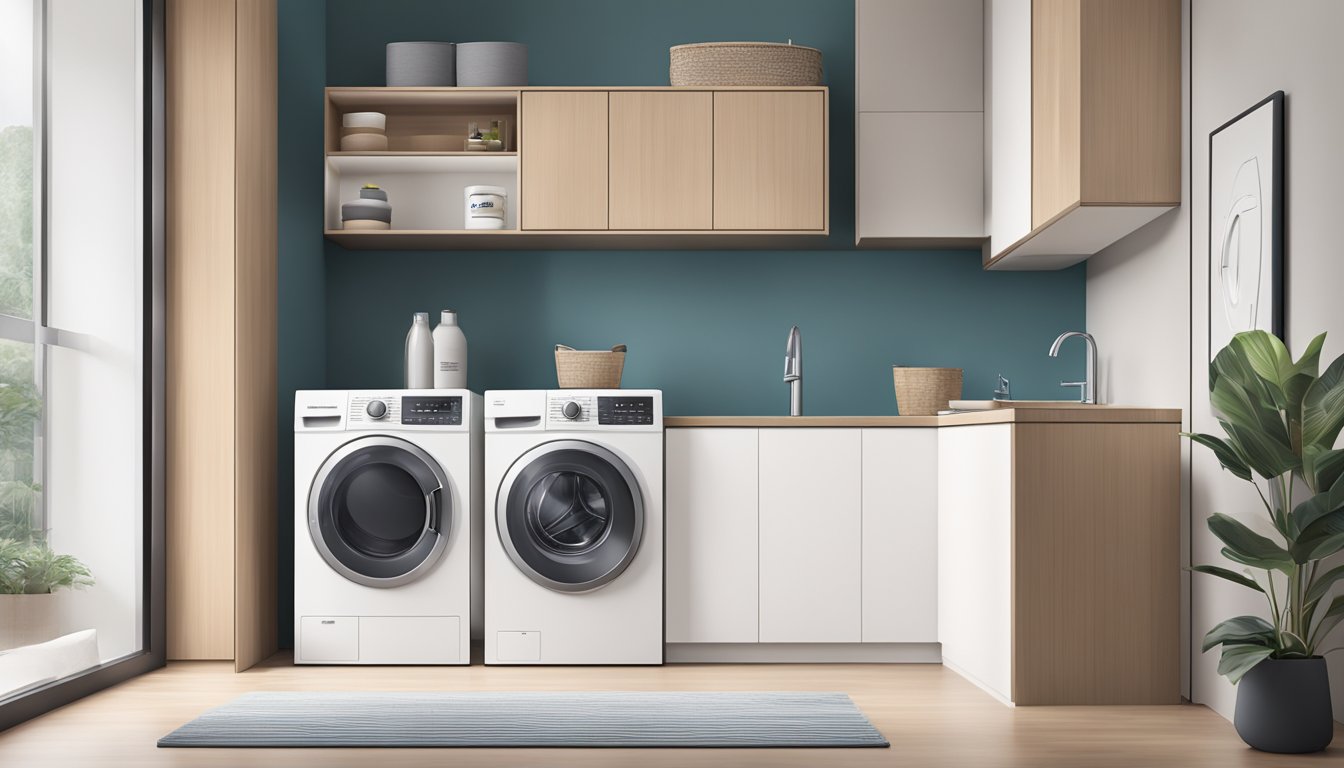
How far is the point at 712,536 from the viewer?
11.6 ft

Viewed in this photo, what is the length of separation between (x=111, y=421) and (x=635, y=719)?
1722 millimetres

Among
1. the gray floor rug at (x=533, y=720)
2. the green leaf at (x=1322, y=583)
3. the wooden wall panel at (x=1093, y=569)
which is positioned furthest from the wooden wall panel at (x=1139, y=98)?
the gray floor rug at (x=533, y=720)

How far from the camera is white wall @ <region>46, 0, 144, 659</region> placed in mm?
2861

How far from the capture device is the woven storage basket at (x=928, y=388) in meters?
→ 3.84

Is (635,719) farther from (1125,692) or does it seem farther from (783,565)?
(1125,692)

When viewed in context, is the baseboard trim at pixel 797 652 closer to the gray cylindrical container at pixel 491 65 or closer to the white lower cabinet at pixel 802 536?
the white lower cabinet at pixel 802 536

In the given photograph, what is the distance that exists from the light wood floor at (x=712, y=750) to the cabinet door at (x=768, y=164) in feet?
5.02

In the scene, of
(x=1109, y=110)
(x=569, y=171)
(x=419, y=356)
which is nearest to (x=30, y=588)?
(x=419, y=356)

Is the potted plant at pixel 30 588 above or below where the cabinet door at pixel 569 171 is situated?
below

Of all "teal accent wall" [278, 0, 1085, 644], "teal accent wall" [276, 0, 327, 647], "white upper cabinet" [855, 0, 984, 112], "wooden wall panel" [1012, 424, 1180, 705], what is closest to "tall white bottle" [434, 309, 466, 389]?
"teal accent wall" [278, 0, 1085, 644]

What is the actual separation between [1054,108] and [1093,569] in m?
1.29

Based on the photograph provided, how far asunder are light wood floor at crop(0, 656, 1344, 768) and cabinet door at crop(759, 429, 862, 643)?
146 mm

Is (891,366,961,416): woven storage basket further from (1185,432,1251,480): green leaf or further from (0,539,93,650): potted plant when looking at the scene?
(0,539,93,650): potted plant

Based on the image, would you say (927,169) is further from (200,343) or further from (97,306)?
(97,306)
